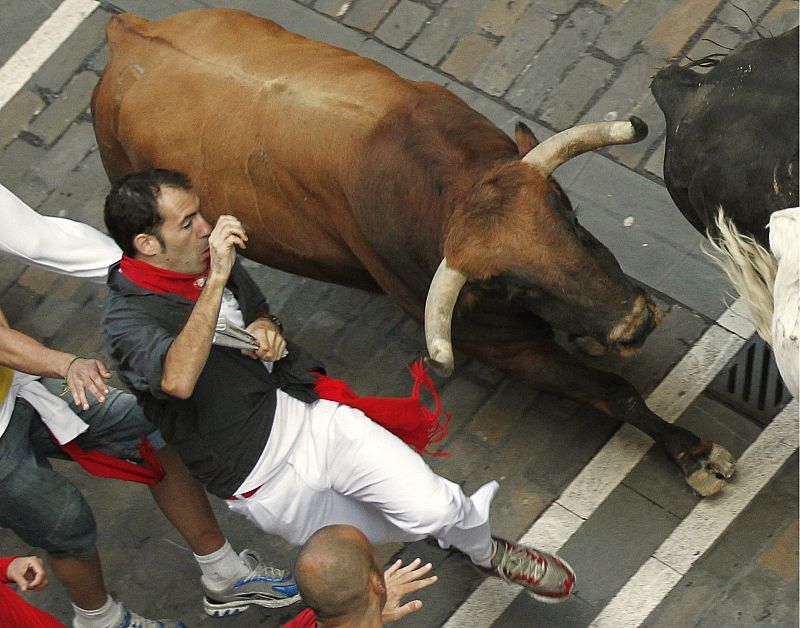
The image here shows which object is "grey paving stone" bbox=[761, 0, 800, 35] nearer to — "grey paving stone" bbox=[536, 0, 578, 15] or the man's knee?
"grey paving stone" bbox=[536, 0, 578, 15]

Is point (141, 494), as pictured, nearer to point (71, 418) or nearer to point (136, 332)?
point (71, 418)

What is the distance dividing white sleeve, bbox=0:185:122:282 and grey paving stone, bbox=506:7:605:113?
8.38ft

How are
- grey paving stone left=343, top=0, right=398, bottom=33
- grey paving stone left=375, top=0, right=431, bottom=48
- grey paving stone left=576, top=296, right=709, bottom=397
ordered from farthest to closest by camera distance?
grey paving stone left=343, top=0, right=398, bottom=33, grey paving stone left=375, top=0, right=431, bottom=48, grey paving stone left=576, top=296, right=709, bottom=397

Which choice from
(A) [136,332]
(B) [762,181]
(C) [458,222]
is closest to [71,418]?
(A) [136,332]

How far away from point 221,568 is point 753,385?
2.62 metres

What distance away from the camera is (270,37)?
6387mm

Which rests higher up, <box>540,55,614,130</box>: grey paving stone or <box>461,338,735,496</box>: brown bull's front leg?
<box>540,55,614,130</box>: grey paving stone

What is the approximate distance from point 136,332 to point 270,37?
93.5 inches

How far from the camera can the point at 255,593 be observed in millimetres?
5645

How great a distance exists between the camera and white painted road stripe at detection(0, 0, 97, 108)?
8.09 metres

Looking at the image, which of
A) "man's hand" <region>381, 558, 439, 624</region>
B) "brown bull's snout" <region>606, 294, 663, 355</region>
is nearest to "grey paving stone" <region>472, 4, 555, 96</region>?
"brown bull's snout" <region>606, 294, 663, 355</region>

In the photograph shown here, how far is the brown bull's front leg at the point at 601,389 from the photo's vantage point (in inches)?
222

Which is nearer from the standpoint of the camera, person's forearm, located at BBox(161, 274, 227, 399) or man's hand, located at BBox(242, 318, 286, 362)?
person's forearm, located at BBox(161, 274, 227, 399)

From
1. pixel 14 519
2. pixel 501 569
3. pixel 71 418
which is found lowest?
pixel 14 519
